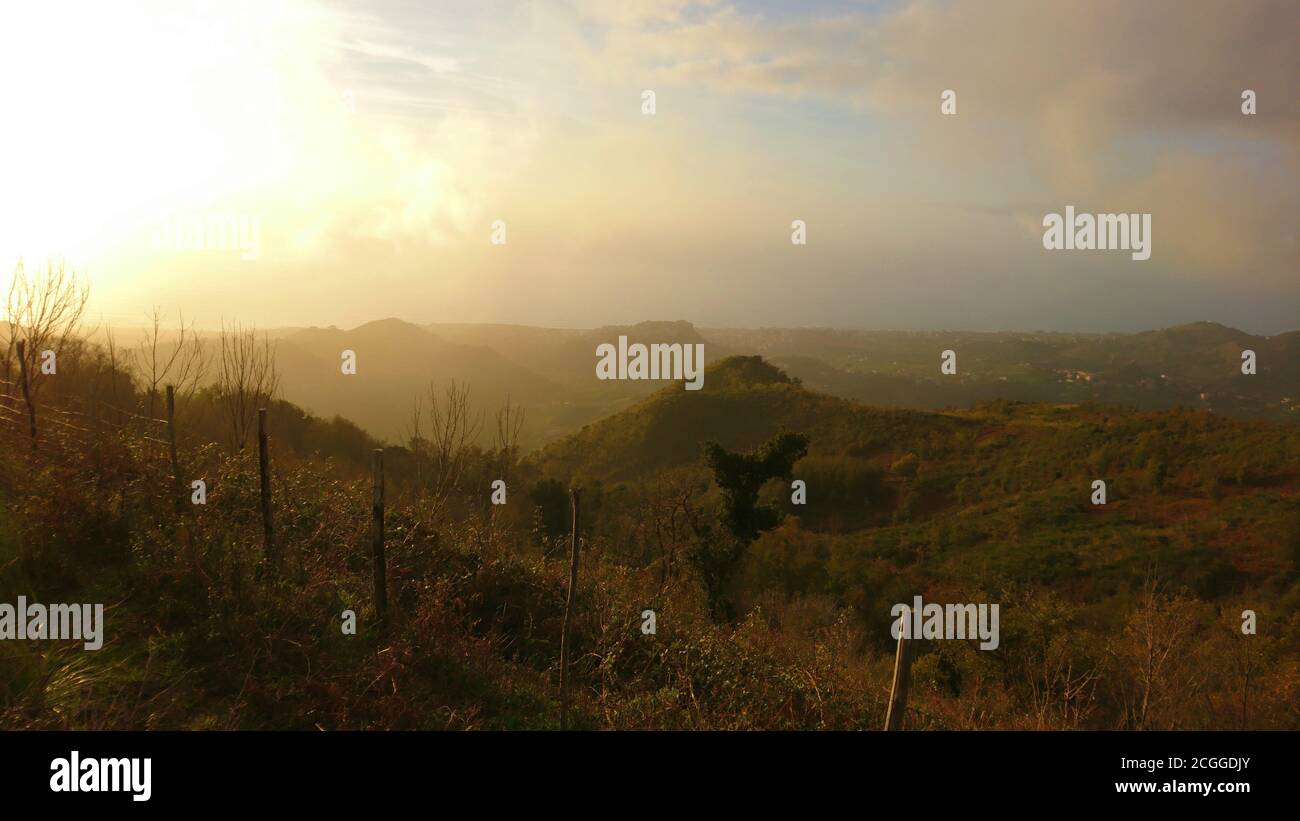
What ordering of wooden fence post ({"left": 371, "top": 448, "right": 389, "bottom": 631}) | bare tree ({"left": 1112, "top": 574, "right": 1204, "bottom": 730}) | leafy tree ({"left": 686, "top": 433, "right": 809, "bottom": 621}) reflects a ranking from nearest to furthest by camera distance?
wooden fence post ({"left": 371, "top": 448, "right": 389, "bottom": 631}), bare tree ({"left": 1112, "top": 574, "right": 1204, "bottom": 730}), leafy tree ({"left": 686, "top": 433, "right": 809, "bottom": 621})

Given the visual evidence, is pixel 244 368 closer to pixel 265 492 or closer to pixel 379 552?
pixel 265 492

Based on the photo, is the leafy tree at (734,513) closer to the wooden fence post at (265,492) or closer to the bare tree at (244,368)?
the bare tree at (244,368)

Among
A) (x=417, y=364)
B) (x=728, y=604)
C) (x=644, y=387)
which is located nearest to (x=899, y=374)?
(x=644, y=387)

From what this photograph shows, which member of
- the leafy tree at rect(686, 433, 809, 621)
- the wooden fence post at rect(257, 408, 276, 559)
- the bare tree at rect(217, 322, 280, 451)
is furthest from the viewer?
the leafy tree at rect(686, 433, 809, 621)

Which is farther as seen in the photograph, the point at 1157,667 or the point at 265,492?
the point at 1157,667

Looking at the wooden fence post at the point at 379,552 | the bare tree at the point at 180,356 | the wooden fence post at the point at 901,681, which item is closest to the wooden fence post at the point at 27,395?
the bare tree at the point at 180,356

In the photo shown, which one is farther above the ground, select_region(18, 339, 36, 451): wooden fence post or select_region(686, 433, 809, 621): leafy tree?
select_region(18, 339, 36, 451): wooden fence post

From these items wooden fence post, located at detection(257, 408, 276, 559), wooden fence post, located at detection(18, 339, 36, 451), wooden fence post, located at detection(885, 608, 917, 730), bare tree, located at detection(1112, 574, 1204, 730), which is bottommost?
bare tree, located at detection(1112, 574, 1204, 730)

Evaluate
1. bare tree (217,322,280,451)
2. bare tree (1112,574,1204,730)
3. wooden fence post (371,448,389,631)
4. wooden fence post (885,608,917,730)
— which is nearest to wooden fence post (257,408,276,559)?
wooden fence post (371,448,389,631)

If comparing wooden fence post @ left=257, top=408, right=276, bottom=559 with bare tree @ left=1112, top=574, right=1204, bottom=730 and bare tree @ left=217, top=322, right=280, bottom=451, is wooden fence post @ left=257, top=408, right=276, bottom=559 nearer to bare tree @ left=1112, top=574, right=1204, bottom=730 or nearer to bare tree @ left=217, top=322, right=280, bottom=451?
bare tree @ left=217, top=322, right=280, bottom=451

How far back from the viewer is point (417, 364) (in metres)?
69.7

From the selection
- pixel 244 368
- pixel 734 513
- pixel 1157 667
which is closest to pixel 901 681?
pixel 1157 667

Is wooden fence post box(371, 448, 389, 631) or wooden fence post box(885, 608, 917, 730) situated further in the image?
wooden fence post box(371, 448, 389, 631)
